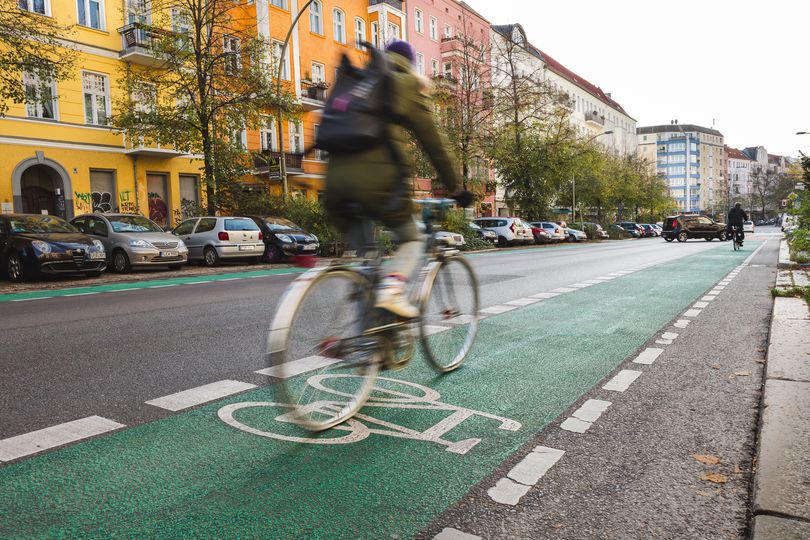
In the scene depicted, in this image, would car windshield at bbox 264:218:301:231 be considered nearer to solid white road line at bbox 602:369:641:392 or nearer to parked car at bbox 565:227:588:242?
solid white road line at bbox 602:369:641:392

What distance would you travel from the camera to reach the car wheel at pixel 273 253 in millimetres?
21375

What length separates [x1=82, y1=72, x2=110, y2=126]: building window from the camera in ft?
85.6

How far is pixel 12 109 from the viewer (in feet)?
77.5

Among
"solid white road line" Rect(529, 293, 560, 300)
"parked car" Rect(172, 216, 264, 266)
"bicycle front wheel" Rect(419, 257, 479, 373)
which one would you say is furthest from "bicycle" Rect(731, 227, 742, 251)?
"bicycle front wheel" Rect(419, 257, 479, 373)

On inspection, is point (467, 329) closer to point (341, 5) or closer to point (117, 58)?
point (117, 58)

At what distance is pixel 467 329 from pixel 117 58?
26.9 m

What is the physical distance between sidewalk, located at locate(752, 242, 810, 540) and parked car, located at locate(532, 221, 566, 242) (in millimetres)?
36493

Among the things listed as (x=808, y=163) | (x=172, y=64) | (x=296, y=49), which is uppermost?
(x=296, y=49)

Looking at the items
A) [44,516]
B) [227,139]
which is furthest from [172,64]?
[44,516]

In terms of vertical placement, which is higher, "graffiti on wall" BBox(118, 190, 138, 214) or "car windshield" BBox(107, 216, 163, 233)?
"graffiti on wall" BBox(118, 190, 138, 214)

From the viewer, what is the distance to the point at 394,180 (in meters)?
3.55

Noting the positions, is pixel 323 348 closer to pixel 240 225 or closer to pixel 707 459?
pixel 707 459

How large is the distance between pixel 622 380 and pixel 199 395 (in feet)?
9.72

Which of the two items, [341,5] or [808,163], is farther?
[341,5]
